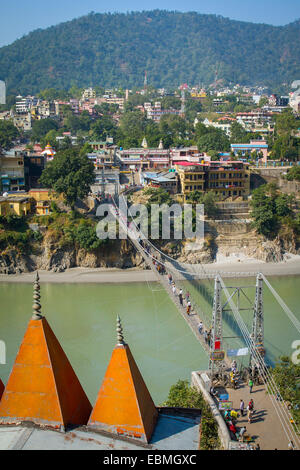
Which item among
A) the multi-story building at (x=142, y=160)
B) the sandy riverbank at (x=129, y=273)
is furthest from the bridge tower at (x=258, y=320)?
the multi-story building at (x=142, y=160)

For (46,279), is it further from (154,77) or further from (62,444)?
(154,77)

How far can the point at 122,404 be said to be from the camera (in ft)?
13.6

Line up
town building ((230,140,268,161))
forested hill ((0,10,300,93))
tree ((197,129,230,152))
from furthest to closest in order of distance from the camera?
forested hill ((0,10,300,93)) → town building ((230,140,268,161)) → tree ((197,129,230,152))

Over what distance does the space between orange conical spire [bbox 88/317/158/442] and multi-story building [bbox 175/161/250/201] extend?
13.8m

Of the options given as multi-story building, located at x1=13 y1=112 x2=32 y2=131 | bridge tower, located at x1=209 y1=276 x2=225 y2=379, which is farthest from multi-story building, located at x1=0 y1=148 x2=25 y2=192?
multi-story building, located at x1=13 y1=112 x2=32 y2=131

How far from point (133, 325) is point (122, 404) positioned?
7.02 meters

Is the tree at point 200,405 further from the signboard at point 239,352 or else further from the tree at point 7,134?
the tree at point 7,134

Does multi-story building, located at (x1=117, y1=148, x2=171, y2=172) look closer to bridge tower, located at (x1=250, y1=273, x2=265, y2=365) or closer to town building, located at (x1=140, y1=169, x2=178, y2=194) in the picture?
town building, located at (x1=140, y1=169, x2=178, y2=194)

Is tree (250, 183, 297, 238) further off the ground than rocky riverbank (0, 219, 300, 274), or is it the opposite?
tree (250, 183, 297, 238)

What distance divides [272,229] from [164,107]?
96.6 feet

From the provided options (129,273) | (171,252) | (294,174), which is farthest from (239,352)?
(294,174)

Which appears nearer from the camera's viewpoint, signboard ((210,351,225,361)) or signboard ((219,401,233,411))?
signboard ((219,401,233,411))

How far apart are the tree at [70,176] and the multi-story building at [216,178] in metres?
3.40

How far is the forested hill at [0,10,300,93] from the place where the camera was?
8112 centimetres
